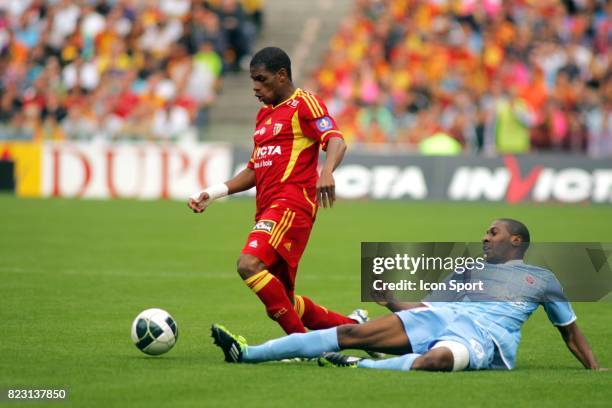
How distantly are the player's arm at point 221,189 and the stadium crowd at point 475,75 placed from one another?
16481 mm

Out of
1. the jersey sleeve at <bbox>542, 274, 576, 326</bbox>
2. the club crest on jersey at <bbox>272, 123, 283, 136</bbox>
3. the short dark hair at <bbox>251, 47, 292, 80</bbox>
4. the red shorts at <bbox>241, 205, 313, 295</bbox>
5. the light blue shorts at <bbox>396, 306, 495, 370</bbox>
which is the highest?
the short dark hair at <bbox>251, 47, 292, 80</bbox>

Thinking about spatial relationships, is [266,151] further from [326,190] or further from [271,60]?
[326,190]

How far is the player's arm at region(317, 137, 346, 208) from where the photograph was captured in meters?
8.08

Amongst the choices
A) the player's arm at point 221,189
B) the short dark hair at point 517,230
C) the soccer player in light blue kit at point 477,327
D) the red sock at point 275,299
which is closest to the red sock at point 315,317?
the red sock at point 275,299

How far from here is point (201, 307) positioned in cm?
1184

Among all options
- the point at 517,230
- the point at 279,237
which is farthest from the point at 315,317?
the point at 517,230

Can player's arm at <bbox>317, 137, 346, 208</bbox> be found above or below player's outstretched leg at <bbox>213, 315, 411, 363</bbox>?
above

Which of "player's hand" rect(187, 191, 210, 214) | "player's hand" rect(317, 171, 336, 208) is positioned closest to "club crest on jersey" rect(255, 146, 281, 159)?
"player's hand" rect(187, 191, 210, 214)

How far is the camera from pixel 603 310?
12.1 meters

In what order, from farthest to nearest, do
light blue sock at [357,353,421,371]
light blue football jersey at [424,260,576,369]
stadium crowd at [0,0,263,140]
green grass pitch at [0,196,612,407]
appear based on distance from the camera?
stadium crowd at [0,0,263,140], light blue football jersey at [424,260,576,369], light blue sock at [357,353,421,371], green grass pitch at [0,196,612,407]

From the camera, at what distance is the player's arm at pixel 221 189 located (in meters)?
9.02

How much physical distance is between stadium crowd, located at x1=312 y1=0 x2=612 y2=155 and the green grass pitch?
7.96 feet
